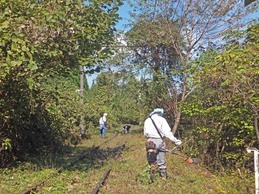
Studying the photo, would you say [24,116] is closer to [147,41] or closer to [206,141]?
[206,141]

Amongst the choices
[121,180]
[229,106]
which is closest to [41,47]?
[121,180]

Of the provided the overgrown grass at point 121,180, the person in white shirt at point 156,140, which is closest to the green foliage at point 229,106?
the overgrown grass at point 121,180

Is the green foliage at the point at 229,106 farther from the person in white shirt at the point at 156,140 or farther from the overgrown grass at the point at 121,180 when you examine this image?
the person in white shirt at the point at 156,140

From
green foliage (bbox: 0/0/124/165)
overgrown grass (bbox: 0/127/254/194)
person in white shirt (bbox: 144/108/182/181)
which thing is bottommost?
overgrown grass (bbox: 0/127/254/194)

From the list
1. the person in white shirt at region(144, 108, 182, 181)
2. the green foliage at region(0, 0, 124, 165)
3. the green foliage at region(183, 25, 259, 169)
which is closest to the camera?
the green foliage at region(0, 0, 124, 165)

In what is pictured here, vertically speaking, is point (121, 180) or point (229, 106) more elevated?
point (229, 106)

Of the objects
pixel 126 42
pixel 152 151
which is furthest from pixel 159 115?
pixel 126 42

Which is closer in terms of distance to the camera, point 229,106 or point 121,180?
point 121,180

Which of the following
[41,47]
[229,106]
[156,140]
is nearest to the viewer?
[156,140]

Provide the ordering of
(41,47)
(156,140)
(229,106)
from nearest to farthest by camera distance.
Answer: (156,140), (41,47), (229,106)

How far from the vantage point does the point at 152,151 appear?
9.62 meters

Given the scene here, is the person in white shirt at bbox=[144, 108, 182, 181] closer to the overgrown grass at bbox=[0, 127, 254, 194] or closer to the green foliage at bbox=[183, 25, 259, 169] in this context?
the overgrown grass at bbox=[0, 127, 254, 194]

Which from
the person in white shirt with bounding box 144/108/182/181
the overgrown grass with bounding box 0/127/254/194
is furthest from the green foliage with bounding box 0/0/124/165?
the person in white shirt with bounding box 144/108/182/181

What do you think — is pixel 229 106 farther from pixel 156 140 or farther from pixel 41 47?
pixel 41 47
